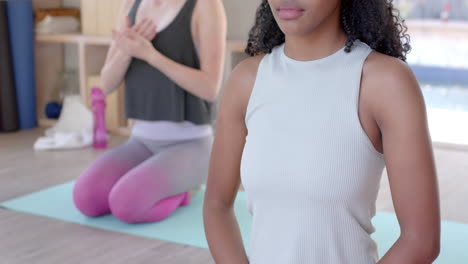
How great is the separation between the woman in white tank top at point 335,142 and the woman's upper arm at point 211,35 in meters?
1.28

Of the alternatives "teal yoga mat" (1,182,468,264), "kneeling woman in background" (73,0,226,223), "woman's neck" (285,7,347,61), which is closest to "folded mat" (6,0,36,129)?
"teal yoga mat" (1,182,468,264)

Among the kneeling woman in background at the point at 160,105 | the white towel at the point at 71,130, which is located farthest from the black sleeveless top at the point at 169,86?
the white towel at the point at 71,130

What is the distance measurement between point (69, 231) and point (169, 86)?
1.88 ft

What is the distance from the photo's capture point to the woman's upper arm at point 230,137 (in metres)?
1.00

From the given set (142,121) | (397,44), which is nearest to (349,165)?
(397,44)

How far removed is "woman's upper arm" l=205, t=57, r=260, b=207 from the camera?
100cm

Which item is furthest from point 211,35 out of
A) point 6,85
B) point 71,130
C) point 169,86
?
point 6,85

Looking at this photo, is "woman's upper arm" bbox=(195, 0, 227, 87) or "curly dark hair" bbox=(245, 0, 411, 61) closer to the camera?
"curly dark hair" bbox=(245, 0, 411, 61)

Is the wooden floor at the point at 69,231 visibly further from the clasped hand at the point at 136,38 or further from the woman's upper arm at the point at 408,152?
the woman's upper arm at the point at 408,152

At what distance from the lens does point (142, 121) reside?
7.72ft

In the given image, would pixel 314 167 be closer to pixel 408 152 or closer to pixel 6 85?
pixel 408 152

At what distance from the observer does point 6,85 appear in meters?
3.75

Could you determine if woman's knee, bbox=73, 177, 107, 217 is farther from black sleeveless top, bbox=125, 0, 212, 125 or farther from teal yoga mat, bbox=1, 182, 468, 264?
black sleeveless top, bbox=125, 0, 212, 125

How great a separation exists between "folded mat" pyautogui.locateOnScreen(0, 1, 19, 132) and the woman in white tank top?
3.05 meters
